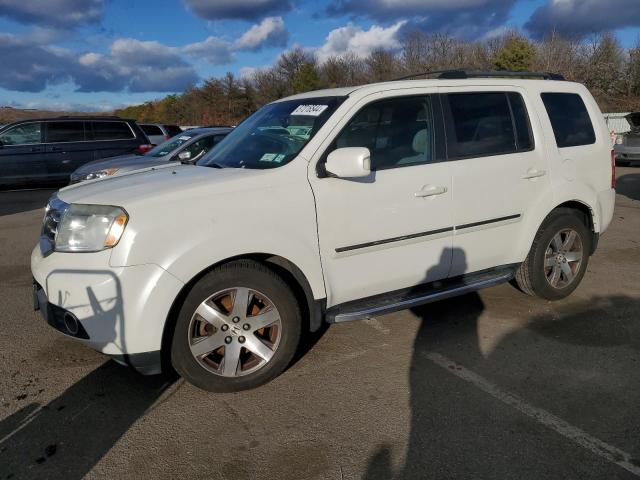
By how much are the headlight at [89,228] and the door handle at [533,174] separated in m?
3.12

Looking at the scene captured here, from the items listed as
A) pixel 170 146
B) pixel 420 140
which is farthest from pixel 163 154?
pixel 420 140

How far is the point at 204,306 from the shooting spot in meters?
3.18

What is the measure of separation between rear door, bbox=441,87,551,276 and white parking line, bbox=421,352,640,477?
2.63 feet

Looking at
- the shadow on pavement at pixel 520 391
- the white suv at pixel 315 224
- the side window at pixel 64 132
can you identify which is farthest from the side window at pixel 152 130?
the shadow on pavement at pixel 520 391

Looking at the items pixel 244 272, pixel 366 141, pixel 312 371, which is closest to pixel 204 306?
pixel 244 272

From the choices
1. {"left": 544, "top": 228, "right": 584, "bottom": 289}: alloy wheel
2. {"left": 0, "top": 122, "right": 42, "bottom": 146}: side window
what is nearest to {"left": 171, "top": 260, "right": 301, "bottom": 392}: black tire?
{"left": 544, "top": 228, "right": 584, "bottom": 289}: alloy wheel

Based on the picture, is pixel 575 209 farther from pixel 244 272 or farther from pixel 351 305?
pixel 244 272

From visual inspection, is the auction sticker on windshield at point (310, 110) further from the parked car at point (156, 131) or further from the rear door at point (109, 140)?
the parked car at point (156, 131)

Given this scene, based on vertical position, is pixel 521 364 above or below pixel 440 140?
below

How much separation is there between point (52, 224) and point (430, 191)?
8.42 feet

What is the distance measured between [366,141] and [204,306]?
5.29 ft

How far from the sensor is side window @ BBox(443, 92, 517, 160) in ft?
13.3

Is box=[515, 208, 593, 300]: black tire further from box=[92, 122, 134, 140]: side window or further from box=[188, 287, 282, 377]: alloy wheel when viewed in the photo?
box=[92, 122, 134, 140]: side window

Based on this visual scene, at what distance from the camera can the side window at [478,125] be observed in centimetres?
407
